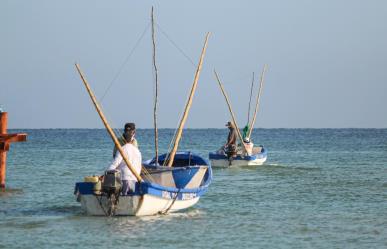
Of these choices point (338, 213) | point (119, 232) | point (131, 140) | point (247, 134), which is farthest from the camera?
point (247, 134)

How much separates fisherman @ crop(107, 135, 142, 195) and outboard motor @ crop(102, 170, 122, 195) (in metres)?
0.33

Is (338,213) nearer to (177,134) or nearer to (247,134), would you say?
(177,134)

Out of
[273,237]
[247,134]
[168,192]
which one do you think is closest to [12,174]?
[247,134]

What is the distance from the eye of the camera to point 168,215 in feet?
74.0

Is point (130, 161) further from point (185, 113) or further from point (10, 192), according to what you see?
point (10, 192)

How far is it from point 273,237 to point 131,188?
3.45 metres

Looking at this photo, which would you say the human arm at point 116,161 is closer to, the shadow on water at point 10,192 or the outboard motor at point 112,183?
the outboard motor at point 112,183

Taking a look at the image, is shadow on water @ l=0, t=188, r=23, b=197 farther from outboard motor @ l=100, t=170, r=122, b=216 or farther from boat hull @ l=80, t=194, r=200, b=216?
outboard motor @ l=100, t=170, r=122, b=216

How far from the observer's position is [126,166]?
2081cm

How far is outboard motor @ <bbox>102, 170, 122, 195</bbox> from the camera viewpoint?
66.3ft

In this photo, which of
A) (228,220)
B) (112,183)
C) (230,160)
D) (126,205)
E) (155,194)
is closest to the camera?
(112,183)

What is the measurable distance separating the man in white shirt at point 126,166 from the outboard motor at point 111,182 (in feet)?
1.11

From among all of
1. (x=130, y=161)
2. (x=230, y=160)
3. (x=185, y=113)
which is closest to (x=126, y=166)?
(x=130, y=161)

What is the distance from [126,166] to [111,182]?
74 cm
